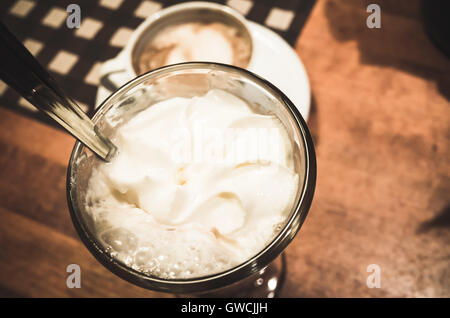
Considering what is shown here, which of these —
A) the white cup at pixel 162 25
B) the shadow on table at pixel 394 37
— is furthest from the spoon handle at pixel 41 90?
the shadow on table at pixel 394 37

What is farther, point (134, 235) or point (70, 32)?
point (70, 32)

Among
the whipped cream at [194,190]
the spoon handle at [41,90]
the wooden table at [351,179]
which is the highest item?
the spoon handle at [41,90]

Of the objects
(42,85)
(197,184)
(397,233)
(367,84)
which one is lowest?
(397,233)

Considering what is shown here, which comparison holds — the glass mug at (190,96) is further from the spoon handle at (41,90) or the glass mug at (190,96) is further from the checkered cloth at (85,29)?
the checkered cloth at (85,29)

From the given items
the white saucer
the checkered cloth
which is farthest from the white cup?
the checkered cloth

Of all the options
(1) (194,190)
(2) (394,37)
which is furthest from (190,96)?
(2) (394,37)

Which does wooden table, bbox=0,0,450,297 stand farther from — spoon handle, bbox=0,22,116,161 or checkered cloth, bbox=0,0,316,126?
spoon handle, bbox=0,22,116,161

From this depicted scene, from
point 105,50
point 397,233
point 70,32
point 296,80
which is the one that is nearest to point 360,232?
point 397,233

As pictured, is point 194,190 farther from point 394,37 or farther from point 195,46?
point 394,37

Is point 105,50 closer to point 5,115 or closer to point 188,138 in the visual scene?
point 5,115
